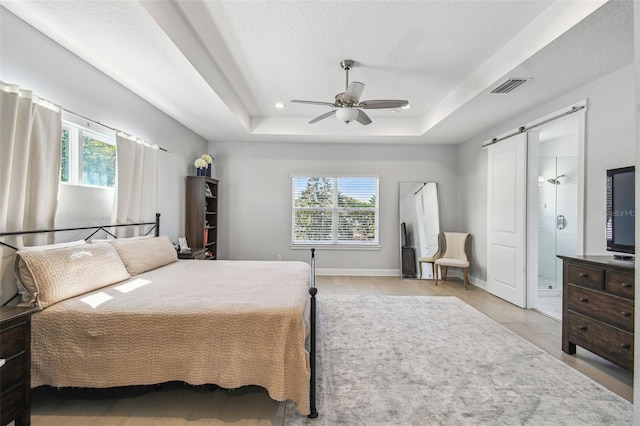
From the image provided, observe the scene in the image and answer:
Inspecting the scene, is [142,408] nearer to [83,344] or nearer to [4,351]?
[83,344]

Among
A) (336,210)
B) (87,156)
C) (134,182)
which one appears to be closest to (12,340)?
(87,156)

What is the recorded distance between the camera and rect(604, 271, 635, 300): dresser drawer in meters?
2.15

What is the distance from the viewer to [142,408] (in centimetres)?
188

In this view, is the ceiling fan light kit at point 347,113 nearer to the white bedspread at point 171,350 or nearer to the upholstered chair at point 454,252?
the white bedspread at point 171,350

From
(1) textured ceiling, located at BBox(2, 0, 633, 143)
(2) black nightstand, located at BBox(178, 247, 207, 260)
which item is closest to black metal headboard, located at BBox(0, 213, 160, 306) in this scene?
(2) black nightstand, located at BBox(178, 247, 207, 260)

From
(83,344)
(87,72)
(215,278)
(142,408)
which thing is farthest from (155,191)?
(142,408)

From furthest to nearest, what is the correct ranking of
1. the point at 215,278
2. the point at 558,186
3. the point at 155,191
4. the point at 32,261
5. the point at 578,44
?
the point at 558,186, the point at 155,191, the point at 215,278, the point at 578,44, the point at 32,261

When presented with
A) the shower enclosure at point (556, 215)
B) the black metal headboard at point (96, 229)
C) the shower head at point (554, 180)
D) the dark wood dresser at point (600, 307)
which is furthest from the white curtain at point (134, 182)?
the shower head at point (554, 180)

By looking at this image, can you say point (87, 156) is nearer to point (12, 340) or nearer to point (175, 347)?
point (12, 340)

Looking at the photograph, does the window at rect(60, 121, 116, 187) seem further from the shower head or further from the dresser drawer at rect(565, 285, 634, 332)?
the shower head

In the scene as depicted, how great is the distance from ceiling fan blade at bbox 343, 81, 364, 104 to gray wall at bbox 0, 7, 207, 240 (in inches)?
99.1

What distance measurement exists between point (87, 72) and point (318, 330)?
3.46m

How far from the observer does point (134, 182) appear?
11.1 feet

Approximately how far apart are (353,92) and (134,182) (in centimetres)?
270
